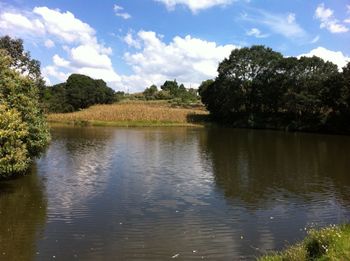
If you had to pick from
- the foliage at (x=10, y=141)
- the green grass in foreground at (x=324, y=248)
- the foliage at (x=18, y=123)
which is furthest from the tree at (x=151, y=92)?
the green grass in foreground at (x=324, y=248)

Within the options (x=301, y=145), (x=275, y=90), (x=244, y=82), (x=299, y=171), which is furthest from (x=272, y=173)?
(x=244, y=82)

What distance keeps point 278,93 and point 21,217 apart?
69804 millimetres

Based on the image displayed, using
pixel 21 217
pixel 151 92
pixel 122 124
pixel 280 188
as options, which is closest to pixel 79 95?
pixel 122 124

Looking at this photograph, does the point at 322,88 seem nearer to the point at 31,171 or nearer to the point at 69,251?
the point at 31,171

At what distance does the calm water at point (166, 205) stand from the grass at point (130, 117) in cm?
5077

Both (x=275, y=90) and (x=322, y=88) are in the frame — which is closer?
(x=322, y=88)

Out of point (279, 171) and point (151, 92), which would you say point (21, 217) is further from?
point (151, 92)

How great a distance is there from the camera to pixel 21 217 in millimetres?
18484

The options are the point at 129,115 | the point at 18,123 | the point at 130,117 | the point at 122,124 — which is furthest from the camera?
the point at 129,115

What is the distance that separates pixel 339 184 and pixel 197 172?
9.43m

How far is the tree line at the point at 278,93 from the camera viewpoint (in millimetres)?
70688

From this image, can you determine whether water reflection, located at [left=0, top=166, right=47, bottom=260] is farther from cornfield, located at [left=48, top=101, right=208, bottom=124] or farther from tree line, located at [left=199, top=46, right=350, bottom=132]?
cornfield, located at [left=48, top=101, right=208, bottom=124]

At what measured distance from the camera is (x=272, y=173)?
30.9 metres

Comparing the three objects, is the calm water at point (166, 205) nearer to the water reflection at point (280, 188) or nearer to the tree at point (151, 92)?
the water reflection at point (280, 188)
